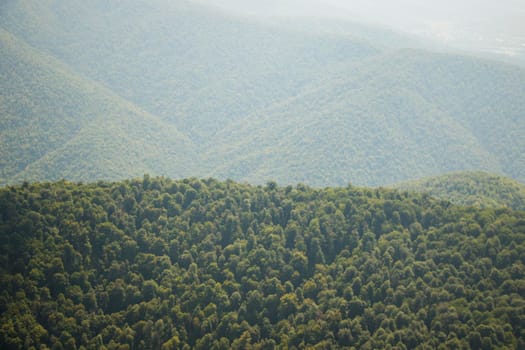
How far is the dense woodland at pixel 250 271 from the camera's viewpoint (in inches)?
2114

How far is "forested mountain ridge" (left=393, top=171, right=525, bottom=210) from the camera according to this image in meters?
98.4

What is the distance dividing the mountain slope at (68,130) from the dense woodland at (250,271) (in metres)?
85.4

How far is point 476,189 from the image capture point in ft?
347

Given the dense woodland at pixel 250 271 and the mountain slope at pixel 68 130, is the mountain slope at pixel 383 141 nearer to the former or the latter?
the mountain slope at pixel 68 130

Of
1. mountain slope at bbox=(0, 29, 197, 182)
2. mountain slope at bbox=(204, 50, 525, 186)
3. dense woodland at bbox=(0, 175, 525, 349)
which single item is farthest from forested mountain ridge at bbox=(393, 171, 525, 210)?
mountain slope at bbox=(0, 29, 197, 182)

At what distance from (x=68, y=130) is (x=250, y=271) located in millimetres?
125304

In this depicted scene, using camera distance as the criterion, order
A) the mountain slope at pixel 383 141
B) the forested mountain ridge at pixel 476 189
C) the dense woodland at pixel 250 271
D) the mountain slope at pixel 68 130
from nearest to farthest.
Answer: the dense woodland at pixel 250 271 → the forested mountain ridge at pixel 476 189 → the mountain slope at pixel 68 130 → the mountain slope at pixel 383 141

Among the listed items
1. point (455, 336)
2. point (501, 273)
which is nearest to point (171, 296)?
point (455, 336)

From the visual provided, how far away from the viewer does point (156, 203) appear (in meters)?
70.6

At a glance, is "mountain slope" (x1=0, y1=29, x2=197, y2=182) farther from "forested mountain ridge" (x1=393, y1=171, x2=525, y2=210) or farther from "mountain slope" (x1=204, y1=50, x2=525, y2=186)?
"forested mountain ridge" (x1=393, y1=171, x2=525, y2=210)

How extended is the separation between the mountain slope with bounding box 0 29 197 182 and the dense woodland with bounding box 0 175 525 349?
8543 centimetres

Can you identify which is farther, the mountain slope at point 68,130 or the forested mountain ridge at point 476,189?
the mountain slope at point 68,130

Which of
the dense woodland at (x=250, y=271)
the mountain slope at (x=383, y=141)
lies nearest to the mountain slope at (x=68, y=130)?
the mountain slope at (x=383, y=141)

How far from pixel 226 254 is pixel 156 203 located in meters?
12.7
